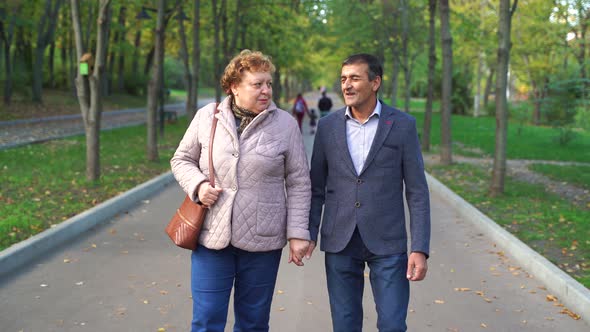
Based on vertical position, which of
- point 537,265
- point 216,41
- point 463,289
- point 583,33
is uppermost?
point 583,33

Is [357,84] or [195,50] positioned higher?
[195,50]

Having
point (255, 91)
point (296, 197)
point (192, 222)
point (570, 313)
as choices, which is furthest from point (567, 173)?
point (192, 222)

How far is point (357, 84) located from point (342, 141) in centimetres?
29

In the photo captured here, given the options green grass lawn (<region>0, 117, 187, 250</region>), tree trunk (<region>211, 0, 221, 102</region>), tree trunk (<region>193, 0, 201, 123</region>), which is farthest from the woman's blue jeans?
tree trunk (<region>211, 0, 221, 102</region>)

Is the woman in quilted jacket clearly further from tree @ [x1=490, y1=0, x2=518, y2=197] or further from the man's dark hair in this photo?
tree @ [x1=490, y1=0, x2=518, y2=197]

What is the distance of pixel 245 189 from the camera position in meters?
3.70

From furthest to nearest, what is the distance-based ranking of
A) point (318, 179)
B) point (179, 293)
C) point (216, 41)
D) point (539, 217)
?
point (216, 41), point (539, 217), point (179, 293), point (318, 179)

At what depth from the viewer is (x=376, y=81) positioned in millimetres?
3816

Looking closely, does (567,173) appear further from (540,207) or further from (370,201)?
(370,201)

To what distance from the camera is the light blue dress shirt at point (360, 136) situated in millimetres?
3807

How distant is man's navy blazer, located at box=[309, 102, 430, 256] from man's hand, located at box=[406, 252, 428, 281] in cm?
4

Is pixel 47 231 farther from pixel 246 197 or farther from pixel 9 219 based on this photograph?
pixel 246 197

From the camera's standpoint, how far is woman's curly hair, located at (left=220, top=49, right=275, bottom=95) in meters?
3.69

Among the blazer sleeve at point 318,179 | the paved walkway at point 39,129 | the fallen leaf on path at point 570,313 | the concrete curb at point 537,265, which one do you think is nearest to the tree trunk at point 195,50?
the paved walkway at point 39,129
